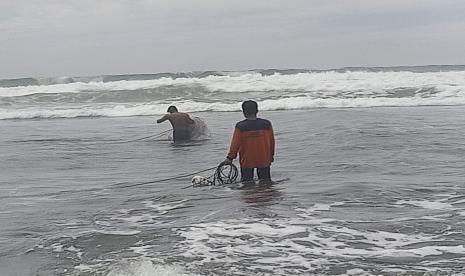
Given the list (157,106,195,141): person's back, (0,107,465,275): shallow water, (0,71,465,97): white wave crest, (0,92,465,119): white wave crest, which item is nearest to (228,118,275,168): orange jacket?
(0,107,465,275): shallow water

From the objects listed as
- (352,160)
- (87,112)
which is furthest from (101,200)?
(87,112)

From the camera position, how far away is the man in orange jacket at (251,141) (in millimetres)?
9969

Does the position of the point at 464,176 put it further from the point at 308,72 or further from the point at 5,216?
the point at 308,72

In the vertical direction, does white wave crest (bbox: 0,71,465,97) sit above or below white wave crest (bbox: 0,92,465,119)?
above

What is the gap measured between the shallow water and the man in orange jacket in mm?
427

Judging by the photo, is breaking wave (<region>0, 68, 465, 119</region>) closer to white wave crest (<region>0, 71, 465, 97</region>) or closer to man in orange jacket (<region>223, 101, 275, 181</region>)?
white wave crest (<region>0, 71, 465, 97</region>)

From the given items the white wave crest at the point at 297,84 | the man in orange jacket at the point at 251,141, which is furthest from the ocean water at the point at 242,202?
the white wave crest at the point at 297,84

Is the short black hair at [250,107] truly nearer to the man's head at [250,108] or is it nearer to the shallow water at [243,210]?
the man's head at [250,108]

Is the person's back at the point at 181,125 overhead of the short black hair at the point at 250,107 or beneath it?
beneath

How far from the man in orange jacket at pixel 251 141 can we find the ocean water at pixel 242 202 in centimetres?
41

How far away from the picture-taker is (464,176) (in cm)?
1084

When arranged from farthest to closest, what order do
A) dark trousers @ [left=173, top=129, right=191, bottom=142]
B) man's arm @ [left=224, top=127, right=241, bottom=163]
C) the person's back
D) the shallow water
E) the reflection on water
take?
dark trousers @ [left=173, top=129, right=191, bottom=142] < the person's back < man's arm @ [left=224, top=127, right=241, bottom=163] < the reflection on water < the shallow water

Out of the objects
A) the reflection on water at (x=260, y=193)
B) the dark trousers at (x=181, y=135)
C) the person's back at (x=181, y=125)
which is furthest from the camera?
the dark trousers at (x=181, y=135)

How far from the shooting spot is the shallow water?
6262mm
